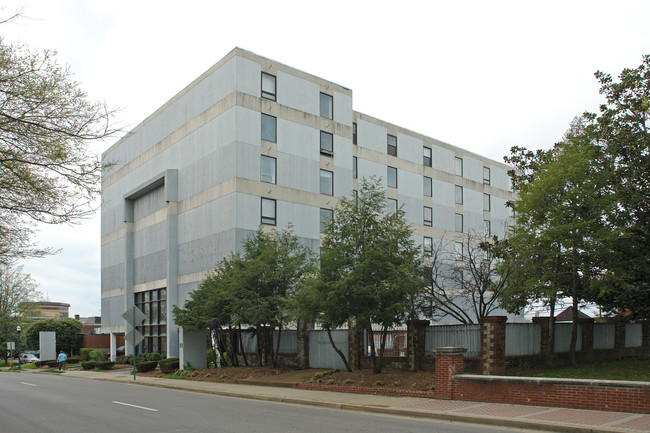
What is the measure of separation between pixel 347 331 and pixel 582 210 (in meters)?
10.5

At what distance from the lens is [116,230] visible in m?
52.7

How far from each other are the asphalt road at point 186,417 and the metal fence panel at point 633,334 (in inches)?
774

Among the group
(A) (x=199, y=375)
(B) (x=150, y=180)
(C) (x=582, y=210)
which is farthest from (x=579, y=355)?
(B) (x=150, y=180)

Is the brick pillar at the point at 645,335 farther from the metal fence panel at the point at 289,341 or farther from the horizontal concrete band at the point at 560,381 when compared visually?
the horizontal concrete band at the point at 560,381

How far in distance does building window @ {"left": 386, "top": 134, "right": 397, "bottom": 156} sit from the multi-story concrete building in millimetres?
97

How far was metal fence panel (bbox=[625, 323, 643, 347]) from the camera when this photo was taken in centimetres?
2966

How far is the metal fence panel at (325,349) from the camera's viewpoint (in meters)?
25.4

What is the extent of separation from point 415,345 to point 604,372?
704cm

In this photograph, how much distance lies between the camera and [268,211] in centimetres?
3822

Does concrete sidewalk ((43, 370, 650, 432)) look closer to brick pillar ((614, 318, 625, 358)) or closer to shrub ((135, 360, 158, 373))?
brick pillar ((614, 318, 625, 358))

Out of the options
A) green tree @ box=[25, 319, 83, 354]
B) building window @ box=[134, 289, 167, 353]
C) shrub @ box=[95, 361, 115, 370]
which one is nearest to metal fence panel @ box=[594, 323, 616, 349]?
building window @ box=[134, 289, 167, 353]

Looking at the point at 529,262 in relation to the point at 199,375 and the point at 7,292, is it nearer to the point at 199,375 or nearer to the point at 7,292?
the point at 199,375

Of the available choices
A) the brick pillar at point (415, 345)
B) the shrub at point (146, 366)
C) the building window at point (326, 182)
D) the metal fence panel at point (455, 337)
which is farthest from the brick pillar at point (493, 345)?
the shrub at point (146, 366)

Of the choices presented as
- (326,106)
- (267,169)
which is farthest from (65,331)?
(326,106)
